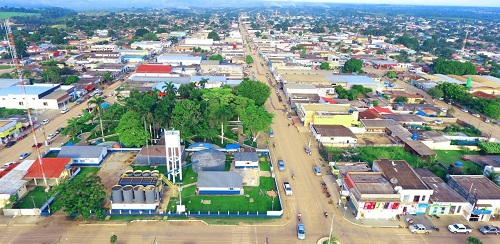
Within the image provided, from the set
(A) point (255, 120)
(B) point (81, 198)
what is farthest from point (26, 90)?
(A) point (255, 120)

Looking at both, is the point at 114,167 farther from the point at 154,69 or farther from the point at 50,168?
the point at 154,69

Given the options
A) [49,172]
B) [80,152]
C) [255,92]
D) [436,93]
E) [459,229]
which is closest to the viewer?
[459,229]

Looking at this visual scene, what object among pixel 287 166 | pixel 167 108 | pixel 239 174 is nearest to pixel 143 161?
pixel 167 108

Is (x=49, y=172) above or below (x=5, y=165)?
above

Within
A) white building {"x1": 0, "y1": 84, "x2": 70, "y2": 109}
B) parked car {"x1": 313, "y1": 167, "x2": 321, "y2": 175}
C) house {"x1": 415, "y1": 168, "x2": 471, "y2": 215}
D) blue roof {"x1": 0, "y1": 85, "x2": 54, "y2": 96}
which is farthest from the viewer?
blue roof {"x1": 0, "y1": 85, "x2": 54, "y2": 96}

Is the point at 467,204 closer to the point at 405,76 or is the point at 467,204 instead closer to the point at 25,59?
the point at 405,76

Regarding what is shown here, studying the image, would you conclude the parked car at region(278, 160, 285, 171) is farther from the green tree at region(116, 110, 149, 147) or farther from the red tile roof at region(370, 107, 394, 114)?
the red tile roof at region(370, 107, 394, 114)

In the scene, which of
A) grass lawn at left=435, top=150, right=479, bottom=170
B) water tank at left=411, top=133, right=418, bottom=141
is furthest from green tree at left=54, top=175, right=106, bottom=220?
grass lawn at left=435, top=150, right=479, bottom=170
